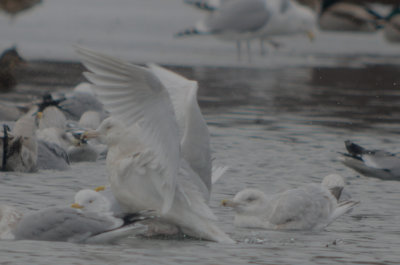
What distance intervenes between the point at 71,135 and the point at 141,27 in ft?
50.2

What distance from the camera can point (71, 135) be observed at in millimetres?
9797

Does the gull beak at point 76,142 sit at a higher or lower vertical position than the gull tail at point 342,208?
lower

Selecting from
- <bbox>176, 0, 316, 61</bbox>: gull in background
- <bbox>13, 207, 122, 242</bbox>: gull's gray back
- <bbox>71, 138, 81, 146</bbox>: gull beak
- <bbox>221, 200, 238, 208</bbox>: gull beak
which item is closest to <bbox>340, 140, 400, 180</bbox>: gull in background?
<bbox>221, 200, 238, 208</bbox>: gull beak

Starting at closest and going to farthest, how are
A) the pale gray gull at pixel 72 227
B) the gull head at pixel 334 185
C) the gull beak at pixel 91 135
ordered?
the pale gray gull at pixel 72 227 < the gull beak at pixel 91 135 < the gull head at pixel 334 185

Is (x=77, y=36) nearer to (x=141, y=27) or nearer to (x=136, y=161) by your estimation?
(x=141, y=27)

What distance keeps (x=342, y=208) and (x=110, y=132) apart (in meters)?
1.82

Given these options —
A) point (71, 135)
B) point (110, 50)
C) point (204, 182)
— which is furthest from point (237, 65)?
point (204, 182)

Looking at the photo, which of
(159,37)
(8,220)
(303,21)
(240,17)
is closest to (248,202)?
(8,220)

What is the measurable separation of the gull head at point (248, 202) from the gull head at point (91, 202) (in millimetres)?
950

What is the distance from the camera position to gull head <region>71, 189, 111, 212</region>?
6285mm

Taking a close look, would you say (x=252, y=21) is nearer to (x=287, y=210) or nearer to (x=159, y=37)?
(x=159, y=37)

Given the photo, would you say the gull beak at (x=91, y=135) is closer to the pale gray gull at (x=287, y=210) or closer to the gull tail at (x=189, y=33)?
the pale gray gull at (x=287, y=210)

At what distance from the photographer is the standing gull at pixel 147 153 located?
5.97 metres

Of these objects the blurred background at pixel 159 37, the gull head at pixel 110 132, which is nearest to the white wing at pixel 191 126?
→ the gull head at pixel 110 132
